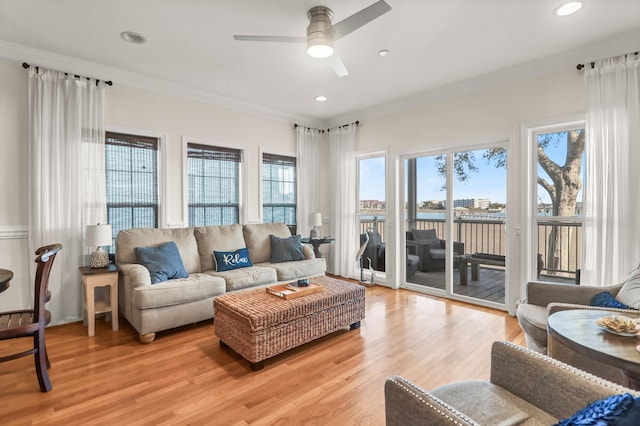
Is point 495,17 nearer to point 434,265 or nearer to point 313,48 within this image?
point 313,48

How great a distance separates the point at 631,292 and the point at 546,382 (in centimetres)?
155

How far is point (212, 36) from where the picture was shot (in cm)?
291

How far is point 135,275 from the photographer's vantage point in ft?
10.1

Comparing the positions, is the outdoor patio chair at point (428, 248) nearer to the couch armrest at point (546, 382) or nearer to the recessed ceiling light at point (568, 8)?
the recessed ceiling light at point (568, 8)

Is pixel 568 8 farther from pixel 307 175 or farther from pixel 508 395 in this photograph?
pixel 307 175

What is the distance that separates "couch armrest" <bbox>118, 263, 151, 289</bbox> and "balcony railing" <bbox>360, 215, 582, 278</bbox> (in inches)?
148

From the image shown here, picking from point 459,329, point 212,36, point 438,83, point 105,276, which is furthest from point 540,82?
point 105,276

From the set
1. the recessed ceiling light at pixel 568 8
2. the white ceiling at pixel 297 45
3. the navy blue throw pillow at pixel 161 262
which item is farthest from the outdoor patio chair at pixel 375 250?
the recessed ceiling light at pixel 568 8

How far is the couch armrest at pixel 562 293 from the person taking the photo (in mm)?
2439

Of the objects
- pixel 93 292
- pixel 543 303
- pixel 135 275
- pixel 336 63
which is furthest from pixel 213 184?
pixel 543 303

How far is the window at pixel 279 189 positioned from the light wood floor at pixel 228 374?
2251mm

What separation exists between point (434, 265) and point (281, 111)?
3454mm

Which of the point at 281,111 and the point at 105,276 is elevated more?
the point at 281,111

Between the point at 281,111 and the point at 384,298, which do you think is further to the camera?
the point at 281,111
